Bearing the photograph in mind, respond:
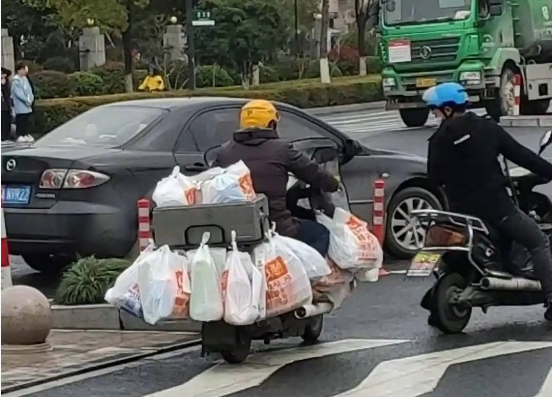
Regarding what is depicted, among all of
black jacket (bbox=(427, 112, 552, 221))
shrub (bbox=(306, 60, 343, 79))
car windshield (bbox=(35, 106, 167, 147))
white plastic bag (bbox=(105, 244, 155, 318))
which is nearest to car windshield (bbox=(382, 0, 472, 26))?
car windshield (bbox=(35, 106, 167, 147))

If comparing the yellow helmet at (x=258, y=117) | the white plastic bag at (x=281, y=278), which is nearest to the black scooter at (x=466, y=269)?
the white plastic bag at (x=281, y=278)

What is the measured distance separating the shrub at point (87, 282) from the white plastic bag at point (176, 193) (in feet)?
5.62

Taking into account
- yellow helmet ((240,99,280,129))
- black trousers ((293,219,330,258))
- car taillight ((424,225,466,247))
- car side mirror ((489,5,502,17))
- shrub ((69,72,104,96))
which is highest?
car side mirror ((489,5,502,17))

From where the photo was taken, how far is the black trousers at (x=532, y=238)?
8977mm

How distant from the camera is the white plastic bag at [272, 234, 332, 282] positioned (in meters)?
8.09

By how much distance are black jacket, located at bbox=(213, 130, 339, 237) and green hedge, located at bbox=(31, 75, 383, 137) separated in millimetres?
24672

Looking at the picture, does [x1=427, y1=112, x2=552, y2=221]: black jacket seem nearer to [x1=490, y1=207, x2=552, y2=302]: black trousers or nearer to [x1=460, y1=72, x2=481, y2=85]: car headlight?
[x1=490, y1=207, x2=552, y2=302]: black trousers

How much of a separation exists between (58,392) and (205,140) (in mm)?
4143

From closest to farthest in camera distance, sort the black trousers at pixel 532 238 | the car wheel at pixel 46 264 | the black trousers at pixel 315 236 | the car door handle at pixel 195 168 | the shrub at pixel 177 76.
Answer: the black trousers at pixel 315 236
the black trousers at pixel 532 238
the car door handle at pixel 195 168
the car wheel at pixel 46 264
the shrub at pixel 177 76

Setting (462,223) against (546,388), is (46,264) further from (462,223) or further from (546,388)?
(546,388)

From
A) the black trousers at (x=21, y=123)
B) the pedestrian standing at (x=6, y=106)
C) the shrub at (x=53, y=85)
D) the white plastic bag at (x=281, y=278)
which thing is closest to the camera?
the white plastic bag at (x=281, y=278)

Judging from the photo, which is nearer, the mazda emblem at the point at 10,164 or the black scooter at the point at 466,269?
the black scooter at the point at 466,269

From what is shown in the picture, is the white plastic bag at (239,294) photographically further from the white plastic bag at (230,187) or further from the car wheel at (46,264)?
the car wheel at (46,264)

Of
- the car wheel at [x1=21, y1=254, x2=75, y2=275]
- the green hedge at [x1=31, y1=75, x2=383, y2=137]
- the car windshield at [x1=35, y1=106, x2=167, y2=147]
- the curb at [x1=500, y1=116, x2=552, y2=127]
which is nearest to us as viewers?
the car windshield at [x1=35, y1=106, x2=167, y2=147]
